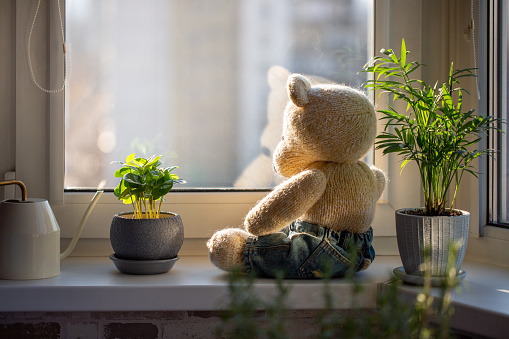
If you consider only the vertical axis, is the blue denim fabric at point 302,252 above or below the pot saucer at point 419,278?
above

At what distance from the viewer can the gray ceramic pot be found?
3.30 feet

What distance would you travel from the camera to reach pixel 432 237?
908 millimetres

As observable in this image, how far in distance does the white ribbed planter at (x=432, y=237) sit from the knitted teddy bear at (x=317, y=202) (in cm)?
9

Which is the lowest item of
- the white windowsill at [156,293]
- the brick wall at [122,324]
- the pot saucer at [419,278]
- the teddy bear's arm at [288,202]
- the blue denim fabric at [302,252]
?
the brick wall at [122,324]

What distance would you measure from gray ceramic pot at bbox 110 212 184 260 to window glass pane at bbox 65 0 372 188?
0.75 feet

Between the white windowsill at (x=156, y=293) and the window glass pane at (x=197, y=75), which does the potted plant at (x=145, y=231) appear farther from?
the window glass pane at (x=197, y=75)

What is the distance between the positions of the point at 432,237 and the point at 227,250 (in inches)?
14.3

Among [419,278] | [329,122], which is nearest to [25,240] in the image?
[329,122]

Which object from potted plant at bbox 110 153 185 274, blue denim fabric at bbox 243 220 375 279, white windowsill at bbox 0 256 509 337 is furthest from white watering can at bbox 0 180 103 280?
blue denim fabric at bbox 243 220 375 279

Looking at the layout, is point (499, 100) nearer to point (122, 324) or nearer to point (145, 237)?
point (145, 237)

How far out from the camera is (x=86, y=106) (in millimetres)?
1214

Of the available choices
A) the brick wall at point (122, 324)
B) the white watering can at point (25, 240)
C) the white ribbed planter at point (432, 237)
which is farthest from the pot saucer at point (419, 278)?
the white watering can at point (25, 240)

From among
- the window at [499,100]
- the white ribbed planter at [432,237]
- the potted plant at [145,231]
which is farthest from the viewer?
the window at [499,100]

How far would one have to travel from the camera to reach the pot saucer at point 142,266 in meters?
1.02
